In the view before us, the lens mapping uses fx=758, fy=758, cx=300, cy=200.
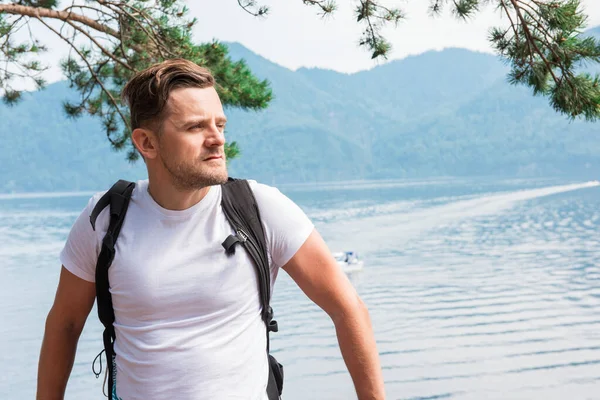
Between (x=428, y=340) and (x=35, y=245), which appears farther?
(x=35, y=245)

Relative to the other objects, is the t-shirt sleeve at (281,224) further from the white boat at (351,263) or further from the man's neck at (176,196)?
the white boat at (351,263)

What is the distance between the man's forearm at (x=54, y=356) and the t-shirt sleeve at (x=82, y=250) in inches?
4.7

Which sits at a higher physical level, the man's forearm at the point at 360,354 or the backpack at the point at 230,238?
the backpack at the point at 230,238

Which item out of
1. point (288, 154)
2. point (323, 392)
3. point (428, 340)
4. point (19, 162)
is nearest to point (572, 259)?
point (428, 340)

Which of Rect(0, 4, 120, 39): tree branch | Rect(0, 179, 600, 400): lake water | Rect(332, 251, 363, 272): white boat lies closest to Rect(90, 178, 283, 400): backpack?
Rect(0, 4, 120, 39): tree branch

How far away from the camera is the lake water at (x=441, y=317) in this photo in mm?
12375

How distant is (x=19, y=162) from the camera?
130 metres

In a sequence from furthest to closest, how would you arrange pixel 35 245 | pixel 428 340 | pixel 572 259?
pixel 35 245 < pixel 572 259 < pixel 428 340

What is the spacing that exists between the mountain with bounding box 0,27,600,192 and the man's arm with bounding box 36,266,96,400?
114975 mm

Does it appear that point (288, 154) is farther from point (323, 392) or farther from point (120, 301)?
point (120, 301)

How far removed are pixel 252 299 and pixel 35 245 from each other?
125ft

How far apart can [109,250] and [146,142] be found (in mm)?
202

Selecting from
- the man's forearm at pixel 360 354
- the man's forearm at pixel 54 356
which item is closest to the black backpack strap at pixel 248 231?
the man's forearm at pixel 360 354

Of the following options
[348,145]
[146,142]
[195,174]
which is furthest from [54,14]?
[348,145]
